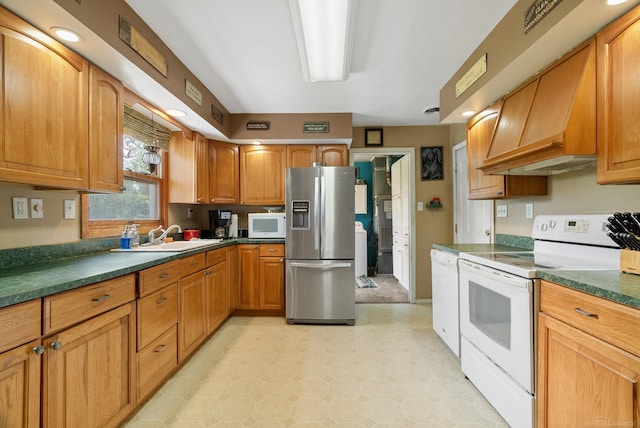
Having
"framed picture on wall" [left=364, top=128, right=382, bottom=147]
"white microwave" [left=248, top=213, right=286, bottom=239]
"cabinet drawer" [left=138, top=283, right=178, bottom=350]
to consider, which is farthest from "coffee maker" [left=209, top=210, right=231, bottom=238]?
"framed picture on wall" [left=364, top=128, right=382, bottom=147]

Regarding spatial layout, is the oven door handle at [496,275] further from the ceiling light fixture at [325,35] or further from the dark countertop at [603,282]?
the ceiling light fixture at [325,35]

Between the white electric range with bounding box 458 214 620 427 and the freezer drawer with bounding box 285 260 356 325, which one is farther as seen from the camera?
the freezer drawer with bounding box 285 260 356 325

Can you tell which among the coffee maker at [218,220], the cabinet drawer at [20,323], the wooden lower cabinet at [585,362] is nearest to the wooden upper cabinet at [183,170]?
the coffee maker at [218,220]

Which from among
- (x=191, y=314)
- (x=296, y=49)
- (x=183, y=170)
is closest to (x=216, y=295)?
(x=191, y=314)

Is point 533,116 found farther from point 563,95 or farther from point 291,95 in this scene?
point 291,95

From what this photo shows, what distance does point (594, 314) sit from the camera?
105 cm

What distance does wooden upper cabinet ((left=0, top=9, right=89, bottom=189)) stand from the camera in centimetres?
120

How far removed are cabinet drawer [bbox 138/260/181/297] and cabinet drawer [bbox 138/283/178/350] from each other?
0.04 m

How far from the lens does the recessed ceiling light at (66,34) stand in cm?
132

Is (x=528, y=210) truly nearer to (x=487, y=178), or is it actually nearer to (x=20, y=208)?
(x=487, y=178)

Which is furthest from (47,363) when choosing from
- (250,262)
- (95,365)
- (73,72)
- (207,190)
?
(207,190)

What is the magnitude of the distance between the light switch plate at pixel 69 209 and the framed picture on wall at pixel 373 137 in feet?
10.2

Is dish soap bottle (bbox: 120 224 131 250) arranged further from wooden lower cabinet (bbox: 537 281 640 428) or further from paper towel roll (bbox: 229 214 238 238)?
wooden lower cabinet (bbox: 537 281 640 428)

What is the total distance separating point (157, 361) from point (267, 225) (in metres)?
1.83
